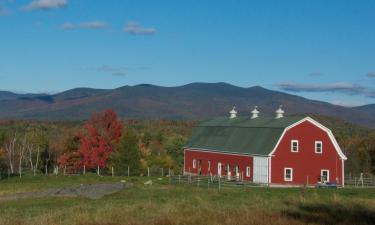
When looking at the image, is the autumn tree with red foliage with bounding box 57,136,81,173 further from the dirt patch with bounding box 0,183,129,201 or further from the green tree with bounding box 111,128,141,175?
the dirt patch with bounding box 0,183,129,201

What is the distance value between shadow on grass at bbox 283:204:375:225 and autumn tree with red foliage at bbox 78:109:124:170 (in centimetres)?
4631

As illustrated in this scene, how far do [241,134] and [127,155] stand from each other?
11.3 metres

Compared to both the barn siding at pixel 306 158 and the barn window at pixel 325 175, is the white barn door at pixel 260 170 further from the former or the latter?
the barn window at pixel 325 175

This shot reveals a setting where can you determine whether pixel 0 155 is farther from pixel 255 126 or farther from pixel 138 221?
pixel 138 221

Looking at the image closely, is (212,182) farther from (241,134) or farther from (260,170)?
(241,134)

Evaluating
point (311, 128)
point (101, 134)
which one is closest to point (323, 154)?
point (311, 128)

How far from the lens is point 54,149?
7969 centimetres

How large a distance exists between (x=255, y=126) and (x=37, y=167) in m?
36.3

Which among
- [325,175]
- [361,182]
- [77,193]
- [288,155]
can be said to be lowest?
[361,182]

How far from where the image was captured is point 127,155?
58.0 meters

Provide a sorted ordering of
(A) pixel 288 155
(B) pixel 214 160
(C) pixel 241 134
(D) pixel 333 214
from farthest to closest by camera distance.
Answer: (B) pixel 214 160, (C) pixel 241 134, (A) pixel 288 155, (D) pixel 333 214

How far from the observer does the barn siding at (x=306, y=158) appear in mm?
48094

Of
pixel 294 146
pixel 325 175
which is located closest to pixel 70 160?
pixel 294 146

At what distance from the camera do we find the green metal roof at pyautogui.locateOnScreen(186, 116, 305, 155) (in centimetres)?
4931
